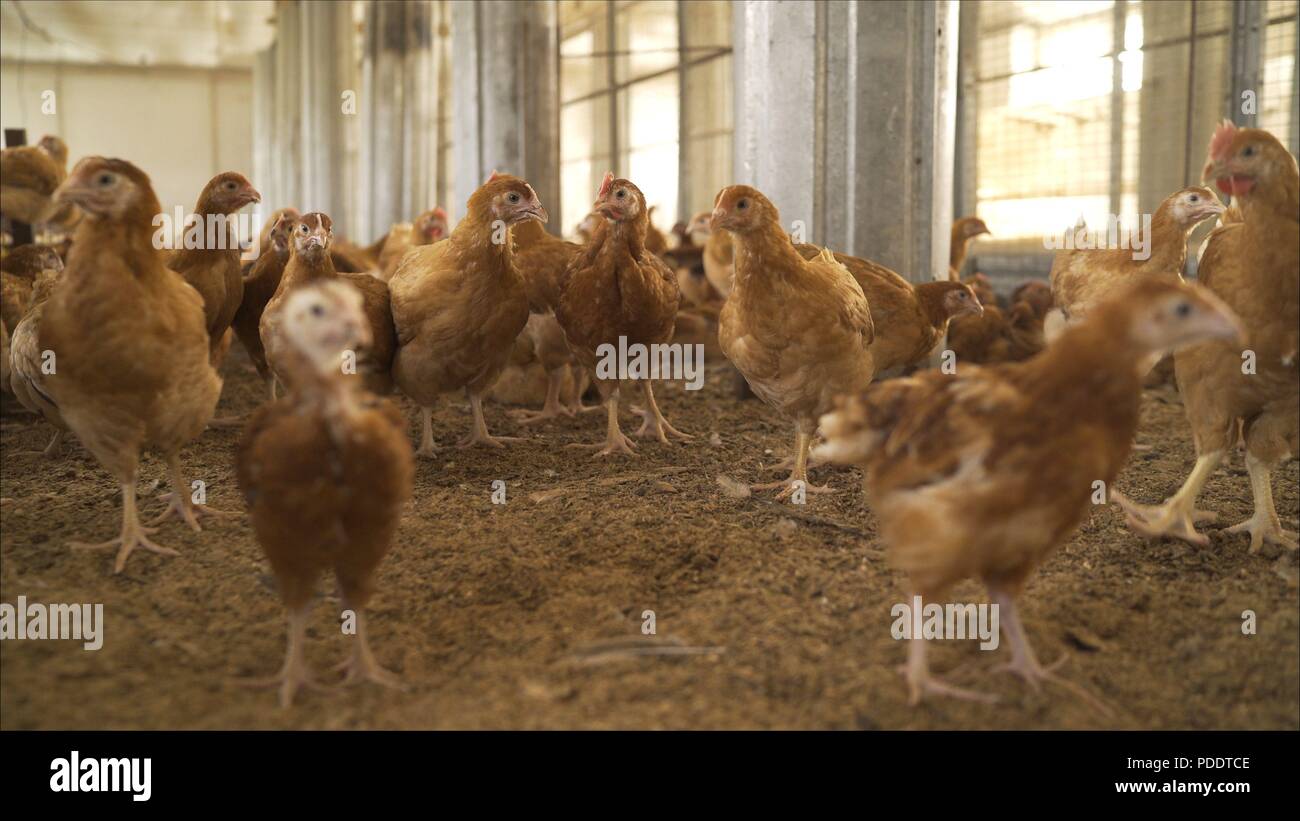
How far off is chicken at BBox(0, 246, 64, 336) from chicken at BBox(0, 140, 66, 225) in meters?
2.32

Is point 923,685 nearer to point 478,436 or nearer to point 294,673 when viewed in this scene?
point 294,673

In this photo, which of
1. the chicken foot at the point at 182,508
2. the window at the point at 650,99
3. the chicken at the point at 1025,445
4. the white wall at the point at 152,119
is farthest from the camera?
the white wall at the point at 152,119

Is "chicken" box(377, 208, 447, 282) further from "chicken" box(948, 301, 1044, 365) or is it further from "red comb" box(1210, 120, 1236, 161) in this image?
"red comb" box(1210, 120, 1236, 161)

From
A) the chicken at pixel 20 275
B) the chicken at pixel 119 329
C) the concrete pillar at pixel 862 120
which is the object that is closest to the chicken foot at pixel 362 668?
the chicken at pixel 119 329

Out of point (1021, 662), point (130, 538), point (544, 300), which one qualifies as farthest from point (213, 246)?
point (1021, 662)

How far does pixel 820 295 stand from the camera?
13.0 ft

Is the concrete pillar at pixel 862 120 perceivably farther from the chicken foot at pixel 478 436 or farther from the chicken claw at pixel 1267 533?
the chicken claw at pixel 1267 533

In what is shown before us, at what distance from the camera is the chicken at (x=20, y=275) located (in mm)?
5137

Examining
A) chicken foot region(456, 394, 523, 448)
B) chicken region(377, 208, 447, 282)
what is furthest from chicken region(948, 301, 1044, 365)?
chicken region(377, 208, 447, 282)

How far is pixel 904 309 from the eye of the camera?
4.82 m

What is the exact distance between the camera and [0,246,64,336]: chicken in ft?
16.9

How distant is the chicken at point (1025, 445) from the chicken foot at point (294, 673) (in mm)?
1474

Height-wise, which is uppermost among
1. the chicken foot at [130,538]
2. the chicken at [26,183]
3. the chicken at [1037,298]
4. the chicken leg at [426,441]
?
the chicken at [26,183]

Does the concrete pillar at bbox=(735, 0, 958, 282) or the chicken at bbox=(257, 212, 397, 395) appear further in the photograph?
the concrete pillar at bbox=(735, 0, 958, 282)
